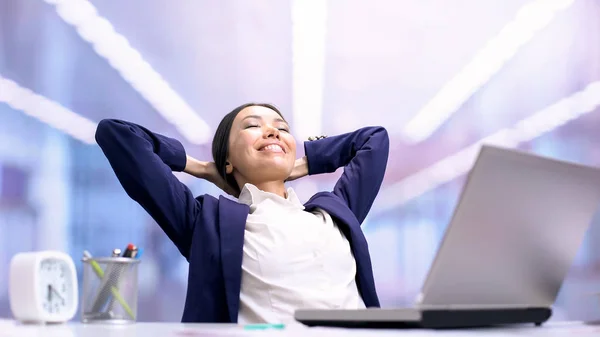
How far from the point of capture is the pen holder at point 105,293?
956 mm

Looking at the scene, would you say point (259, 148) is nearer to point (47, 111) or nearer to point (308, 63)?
point (308, 63)

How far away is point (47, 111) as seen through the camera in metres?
2.32

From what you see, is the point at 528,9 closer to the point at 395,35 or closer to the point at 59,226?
the point at 395,35

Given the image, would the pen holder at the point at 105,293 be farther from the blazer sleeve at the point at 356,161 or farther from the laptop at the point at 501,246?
the blazer sleeve at the point at 356,161

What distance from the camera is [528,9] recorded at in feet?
8.60

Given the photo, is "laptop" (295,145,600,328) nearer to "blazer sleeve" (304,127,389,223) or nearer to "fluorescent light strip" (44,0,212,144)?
"blazer sleeve" (304,127,389,223)

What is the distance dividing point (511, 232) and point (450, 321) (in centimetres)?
12

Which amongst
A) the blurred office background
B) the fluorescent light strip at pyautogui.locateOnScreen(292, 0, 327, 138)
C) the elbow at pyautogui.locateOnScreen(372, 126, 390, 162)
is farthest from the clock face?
the fluorescent light strip at pyautogui.locateOnScreen(292, 0, 327, 138)

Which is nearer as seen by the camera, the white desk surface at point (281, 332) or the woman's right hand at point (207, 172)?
the white desk surface at point (281, 332)

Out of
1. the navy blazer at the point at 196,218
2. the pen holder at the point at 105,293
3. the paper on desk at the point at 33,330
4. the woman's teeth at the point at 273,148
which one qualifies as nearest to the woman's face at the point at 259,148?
the woman's teeth at the point at 273,148

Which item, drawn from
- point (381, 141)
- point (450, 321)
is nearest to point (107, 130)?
point (381, 141)

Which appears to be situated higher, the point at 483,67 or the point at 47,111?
the point at 483,67

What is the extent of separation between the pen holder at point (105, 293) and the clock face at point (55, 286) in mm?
26

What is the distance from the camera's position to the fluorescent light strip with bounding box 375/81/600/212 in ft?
8.05
